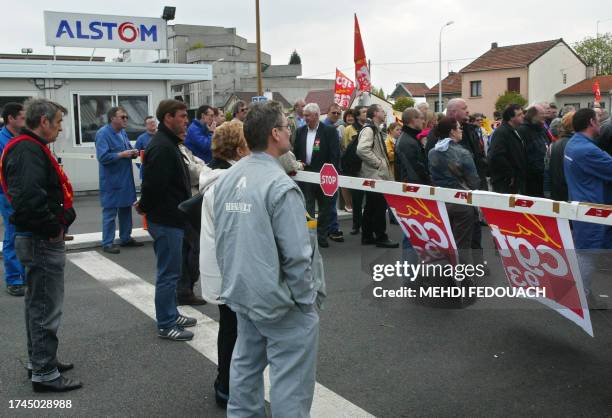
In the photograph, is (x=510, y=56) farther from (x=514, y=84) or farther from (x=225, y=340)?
(x=225, y=340)

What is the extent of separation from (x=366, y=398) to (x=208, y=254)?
1.38 m

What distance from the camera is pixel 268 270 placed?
9.25 ft

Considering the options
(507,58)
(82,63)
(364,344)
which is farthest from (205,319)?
(507,58)

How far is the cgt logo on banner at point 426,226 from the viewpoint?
17.4ft

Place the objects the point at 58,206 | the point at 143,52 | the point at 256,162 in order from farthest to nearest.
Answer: the point at 143,52 < the point at 58,206 < the point at 256,162

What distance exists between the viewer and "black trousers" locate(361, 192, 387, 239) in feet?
28.4

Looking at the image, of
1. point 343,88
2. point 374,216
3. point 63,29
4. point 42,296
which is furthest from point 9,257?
point 343,88

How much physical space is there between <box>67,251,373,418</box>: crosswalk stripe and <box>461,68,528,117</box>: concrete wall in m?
59.6

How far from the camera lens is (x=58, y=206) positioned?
414 cm

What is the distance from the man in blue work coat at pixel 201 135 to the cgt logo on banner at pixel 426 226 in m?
3.55

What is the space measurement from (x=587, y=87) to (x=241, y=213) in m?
66.3

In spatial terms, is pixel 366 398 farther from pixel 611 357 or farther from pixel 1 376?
pixel 1 376

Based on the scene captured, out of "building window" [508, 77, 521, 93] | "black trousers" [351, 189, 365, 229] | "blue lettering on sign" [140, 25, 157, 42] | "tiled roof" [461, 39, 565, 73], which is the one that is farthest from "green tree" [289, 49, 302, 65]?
"black trousers" [351, 189, 365, 229]
